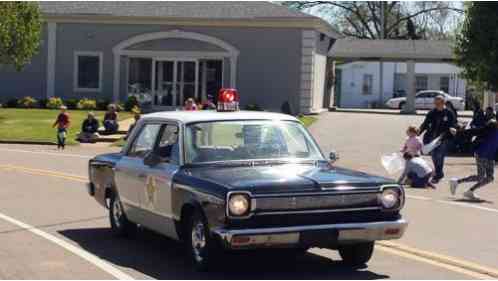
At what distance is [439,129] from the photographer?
776 inches

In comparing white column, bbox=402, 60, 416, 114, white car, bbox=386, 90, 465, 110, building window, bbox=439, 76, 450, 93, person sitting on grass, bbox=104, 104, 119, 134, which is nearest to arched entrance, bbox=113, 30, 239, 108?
person sitting on grass, bbox=104, 104, 119, 134

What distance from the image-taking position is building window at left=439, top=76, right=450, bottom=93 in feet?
217

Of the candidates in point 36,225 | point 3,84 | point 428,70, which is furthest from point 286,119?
point 428,70

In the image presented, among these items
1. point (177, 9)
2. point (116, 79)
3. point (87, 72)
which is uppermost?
point (177, 9)

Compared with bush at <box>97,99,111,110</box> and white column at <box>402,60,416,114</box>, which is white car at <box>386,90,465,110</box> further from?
bush at <box>97,99,111,110</box>

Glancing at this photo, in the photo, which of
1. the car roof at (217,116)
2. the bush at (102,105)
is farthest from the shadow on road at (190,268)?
the bush at (102,105)

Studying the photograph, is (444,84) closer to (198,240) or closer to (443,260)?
(443,260)

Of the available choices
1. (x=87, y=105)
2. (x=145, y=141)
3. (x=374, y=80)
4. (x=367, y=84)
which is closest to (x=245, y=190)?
(x=145, y=141)

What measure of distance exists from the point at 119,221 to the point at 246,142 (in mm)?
2383

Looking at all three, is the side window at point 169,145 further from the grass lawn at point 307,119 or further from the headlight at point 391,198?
the grass lawn at point 307,119

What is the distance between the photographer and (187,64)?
4238 centimetres

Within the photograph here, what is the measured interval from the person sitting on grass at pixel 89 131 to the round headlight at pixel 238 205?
23.9 m

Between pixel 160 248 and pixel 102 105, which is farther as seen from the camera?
pixel 102 105

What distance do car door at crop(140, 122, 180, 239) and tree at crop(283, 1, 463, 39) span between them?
67890 mm
